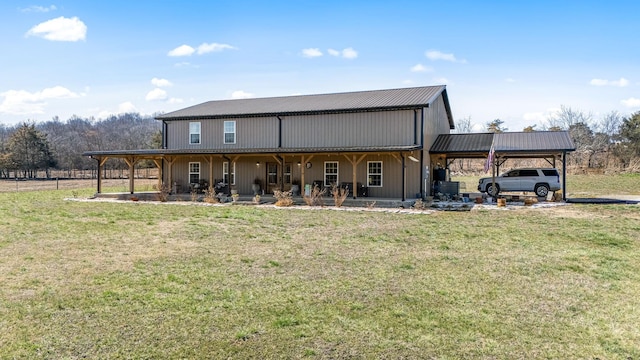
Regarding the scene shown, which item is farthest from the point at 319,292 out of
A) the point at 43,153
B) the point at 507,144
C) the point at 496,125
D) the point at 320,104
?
the point at 43,153

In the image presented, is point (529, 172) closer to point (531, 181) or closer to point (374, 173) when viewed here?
point (531, 181)

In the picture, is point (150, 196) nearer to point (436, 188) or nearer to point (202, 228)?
point (202, 228)

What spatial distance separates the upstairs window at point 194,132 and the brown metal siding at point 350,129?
5.49 m

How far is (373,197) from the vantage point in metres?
19.0

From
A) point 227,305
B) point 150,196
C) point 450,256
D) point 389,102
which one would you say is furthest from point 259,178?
point 227,305

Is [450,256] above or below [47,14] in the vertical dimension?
below

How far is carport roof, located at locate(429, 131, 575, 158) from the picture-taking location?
18156 millimetres

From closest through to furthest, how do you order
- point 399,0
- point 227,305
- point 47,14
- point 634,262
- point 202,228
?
1. point 227,305
2. point 634,262
3. point 202,228
4. point 47,14
5. point 399,0

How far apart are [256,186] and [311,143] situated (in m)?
3.71

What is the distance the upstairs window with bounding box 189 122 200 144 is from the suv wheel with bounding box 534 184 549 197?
18448 millimetres

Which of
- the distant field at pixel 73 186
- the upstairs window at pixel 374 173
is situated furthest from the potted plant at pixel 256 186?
the distant field at pixel 73 186

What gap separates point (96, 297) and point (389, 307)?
3883 mm

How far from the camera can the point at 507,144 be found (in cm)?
1930

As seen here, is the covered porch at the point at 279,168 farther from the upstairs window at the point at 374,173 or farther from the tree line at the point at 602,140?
the tree line at the point at 602,140
